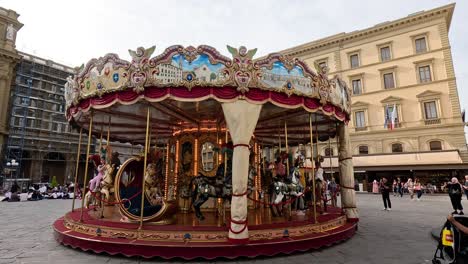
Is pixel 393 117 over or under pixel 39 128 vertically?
under

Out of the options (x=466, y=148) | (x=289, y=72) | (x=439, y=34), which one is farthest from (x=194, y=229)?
(x=439, y=34)

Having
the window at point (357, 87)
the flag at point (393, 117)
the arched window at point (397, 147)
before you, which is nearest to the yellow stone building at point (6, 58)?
the window at point (357, 87)

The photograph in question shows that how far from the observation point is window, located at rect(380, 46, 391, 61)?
3284 centimetres

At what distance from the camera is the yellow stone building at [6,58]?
34.3 meters

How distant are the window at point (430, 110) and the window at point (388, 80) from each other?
4.09 m

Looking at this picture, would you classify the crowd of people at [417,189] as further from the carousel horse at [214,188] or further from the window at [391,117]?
the carousel horse at [214,188]

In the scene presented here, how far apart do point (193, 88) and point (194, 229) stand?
10.6 ft

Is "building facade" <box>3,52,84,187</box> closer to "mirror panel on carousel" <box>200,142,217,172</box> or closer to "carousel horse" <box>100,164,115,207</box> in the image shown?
"carousel horse" <box>100,164,115,207</box>

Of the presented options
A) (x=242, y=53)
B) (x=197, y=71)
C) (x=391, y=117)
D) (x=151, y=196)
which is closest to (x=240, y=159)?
(x=197, y=71)

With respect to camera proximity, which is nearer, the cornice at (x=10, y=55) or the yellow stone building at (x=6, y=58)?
the yellow stone building at (x=6, y=58)

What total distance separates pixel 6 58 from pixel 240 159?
41812 mm

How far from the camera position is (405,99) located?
100ft

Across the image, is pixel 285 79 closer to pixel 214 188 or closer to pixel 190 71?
pixel 190 71

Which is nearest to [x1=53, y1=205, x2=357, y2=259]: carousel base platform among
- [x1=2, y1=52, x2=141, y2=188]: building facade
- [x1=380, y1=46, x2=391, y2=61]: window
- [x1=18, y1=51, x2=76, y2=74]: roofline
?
[x1=2, y1=52, x2=141, y2=188]: building facade
